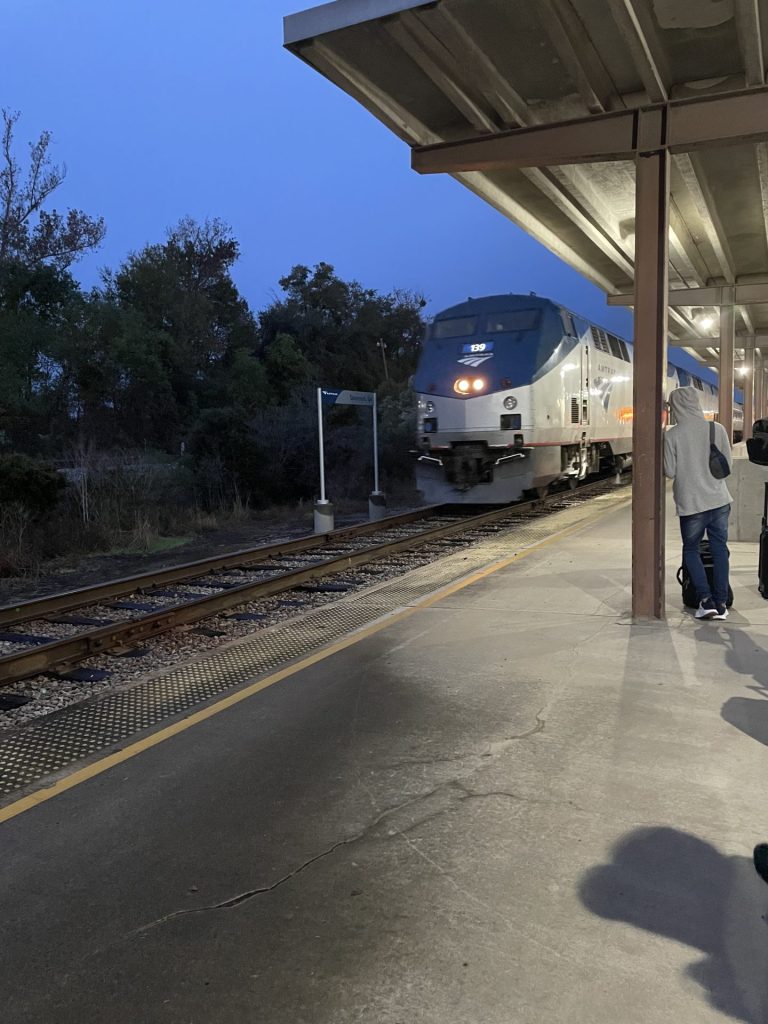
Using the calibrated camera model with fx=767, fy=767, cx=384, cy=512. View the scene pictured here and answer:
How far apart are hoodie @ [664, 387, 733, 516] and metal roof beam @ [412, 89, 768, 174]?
2.00 m

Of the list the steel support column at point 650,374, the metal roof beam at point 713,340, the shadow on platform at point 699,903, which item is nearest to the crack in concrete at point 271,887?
the shadow on platform at point 699,903

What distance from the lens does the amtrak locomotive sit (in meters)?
13.1

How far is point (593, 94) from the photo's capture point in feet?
21.1

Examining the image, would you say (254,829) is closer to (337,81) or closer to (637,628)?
(637,628)

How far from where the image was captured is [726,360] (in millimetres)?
15797

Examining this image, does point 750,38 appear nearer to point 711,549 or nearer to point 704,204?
point 711,549

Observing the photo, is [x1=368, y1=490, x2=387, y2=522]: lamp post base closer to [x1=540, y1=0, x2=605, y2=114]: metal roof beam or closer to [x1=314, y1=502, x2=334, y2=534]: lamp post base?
[x1=314, y1=502, x2=334, y2=534]: lamp post base

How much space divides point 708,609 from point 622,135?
395cm

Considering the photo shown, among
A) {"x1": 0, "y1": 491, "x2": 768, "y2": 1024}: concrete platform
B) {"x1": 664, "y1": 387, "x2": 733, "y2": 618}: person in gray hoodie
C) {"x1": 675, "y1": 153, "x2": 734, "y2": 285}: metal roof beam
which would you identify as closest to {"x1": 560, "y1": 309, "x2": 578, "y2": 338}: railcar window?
{"x1": 675, "y1": 153, "x2": 734, "y2": 285}: metal roof beam

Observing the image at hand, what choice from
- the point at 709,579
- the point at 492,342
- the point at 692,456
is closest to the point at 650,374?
the point at 692,456

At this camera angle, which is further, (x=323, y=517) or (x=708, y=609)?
(x=323, y=517)

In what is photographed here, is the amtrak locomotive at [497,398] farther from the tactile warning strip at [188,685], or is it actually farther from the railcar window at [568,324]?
the tactile warning strip at [188,685]

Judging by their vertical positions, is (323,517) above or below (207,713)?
above

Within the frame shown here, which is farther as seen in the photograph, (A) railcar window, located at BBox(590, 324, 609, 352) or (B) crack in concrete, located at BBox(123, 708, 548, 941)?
(A) railcar window, located at BBox(590, 324, 609, 352)
